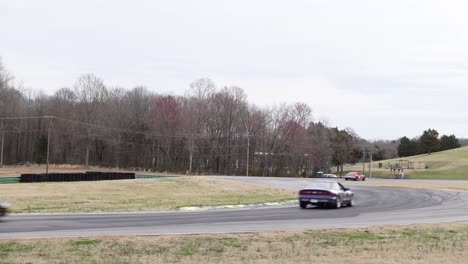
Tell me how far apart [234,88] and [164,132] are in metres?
17.6

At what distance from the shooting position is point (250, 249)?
1251cm

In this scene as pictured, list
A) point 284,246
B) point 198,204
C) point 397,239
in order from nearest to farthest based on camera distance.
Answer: point 284,246 → point 397,239 → point 198,204

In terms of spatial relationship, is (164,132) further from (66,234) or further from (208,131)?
(66,234)

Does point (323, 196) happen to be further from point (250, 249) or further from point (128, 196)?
point (250, 249)

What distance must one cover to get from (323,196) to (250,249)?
54.4 feet

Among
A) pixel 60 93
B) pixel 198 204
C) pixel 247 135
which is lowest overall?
pixel 198 204

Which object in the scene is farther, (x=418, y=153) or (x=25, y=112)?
Answer: (x=418, y=153)

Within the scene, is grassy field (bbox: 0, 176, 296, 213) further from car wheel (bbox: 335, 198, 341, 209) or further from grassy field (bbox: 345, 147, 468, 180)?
grassy field (bbox: 345, 147, 468, 180)

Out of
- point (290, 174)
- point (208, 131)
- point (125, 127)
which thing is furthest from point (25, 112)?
point (290, 174)

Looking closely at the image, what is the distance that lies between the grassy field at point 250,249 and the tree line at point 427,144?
559 ft

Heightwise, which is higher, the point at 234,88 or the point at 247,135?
the point at 234,88

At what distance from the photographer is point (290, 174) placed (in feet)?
379

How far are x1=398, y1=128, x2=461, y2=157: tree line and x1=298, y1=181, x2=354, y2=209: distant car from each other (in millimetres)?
156553

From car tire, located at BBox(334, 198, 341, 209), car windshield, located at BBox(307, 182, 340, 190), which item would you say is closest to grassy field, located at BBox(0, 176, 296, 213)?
car windshield, located at BBox(307, 182, 340, 190)
